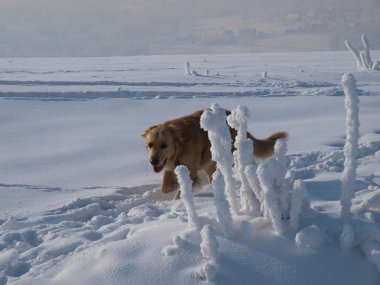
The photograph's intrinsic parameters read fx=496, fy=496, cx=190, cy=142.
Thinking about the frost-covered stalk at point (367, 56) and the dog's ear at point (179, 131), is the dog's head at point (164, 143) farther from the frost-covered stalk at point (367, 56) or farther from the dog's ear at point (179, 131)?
the frost-covered stalk at point (367, 56)

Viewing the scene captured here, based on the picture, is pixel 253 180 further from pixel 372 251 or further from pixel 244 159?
pixel 372 251

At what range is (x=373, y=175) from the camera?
429 centimetres

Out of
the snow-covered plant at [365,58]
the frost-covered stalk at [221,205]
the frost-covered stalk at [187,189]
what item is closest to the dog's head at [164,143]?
the frost-covered stalk at [187,189]

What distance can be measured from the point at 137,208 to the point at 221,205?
1565mm

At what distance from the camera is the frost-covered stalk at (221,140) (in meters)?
2.79

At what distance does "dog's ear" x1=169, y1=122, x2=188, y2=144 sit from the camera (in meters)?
4.77

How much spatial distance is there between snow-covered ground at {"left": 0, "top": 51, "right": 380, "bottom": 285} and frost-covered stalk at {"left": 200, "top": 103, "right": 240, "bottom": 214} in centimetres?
21

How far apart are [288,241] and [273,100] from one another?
9.23 metres

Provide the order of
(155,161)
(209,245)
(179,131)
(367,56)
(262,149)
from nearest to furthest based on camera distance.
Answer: (209,245) < (155,161) < (179,131) < (262,149) < (367,56)

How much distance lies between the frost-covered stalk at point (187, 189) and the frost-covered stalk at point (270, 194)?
394mm

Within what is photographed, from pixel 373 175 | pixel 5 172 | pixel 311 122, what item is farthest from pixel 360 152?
pixel 5 172

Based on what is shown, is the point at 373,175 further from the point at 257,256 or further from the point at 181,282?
the point at 181,282

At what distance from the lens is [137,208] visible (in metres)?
4.07

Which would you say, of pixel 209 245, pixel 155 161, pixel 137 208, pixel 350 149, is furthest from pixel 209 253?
pixel 155 161
